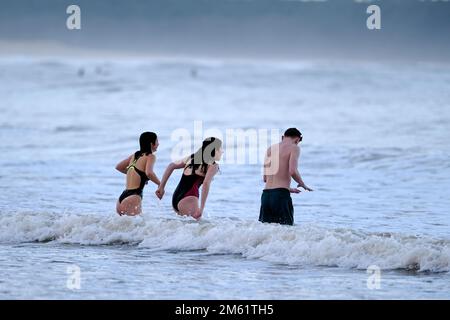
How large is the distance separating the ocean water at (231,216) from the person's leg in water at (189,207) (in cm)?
17

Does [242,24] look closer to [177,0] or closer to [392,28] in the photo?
[177,0]

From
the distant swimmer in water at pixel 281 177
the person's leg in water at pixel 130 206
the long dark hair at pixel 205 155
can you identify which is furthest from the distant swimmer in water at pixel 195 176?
the distant swimmer in water at pixel 281 177

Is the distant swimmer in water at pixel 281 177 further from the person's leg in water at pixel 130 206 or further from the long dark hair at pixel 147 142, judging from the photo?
the person's leg in water at pixel 130 206

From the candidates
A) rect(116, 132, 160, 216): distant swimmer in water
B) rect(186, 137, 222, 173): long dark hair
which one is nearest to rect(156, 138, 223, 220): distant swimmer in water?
rect(186, 137, 222, 173): long dark hair

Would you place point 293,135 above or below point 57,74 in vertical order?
below

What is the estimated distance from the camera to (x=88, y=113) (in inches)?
1649

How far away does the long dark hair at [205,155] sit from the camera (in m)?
11.9

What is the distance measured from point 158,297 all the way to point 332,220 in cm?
561

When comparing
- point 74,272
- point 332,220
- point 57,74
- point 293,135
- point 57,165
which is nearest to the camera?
point 74,272

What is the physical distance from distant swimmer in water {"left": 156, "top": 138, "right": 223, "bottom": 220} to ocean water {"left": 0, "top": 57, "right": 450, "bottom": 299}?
317 mm

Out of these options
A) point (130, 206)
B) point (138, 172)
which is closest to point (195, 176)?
point (138, 172)

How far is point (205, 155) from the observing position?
1204cm

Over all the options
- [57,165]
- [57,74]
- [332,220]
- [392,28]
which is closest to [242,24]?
[392,28]
